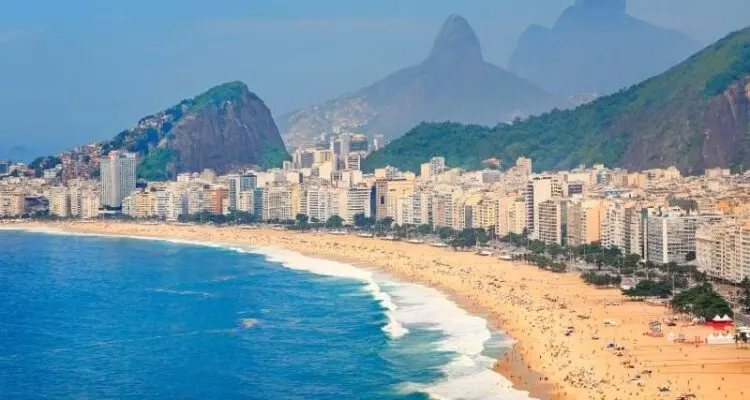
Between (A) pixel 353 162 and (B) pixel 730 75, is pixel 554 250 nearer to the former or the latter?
(B) pixel 730 75

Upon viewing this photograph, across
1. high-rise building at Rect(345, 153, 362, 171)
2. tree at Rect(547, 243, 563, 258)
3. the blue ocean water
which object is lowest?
the blue ocean water

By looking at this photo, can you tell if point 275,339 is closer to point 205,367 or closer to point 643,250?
point 205,367

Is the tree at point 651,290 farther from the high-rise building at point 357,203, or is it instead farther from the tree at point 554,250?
the high-rise building at point 357,203

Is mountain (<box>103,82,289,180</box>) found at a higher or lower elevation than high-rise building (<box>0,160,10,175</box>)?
higher

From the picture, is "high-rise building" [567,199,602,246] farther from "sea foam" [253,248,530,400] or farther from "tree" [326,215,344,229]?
"tree" [326,215,344,229]

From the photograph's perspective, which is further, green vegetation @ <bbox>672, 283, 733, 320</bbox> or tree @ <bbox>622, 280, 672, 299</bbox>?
tree @ <bbox>622, 280, 672, 299</bbox>

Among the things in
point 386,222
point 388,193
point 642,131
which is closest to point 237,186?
point 388,193

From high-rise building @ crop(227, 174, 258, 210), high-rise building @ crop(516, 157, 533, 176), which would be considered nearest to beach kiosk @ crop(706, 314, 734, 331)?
high-rise building @ crop(227, 174, 258, 210)

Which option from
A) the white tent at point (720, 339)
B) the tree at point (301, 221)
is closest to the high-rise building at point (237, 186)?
the tree at point (301, 221)
